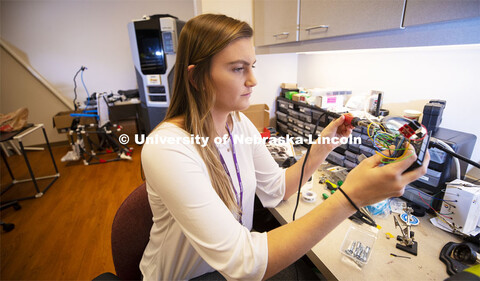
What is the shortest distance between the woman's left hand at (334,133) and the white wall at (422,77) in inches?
23.3

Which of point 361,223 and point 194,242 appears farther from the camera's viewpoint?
point 361,223

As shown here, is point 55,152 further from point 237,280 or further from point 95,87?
point 237,280

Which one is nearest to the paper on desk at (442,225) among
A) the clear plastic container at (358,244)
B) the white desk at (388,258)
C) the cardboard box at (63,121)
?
the white desk at (388,258)

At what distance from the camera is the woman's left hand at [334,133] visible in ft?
2.58

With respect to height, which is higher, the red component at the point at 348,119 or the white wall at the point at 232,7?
the white wall at the point at 232,7

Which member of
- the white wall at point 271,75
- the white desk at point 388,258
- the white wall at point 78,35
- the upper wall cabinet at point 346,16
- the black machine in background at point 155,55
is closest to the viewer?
the white desk at point 388,258

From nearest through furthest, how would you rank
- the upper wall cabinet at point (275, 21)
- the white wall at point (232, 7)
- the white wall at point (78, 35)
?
the upper wall cabinet at point (275, 21) < the white wall at point (232, 7) < the white wall at point (78, 35)

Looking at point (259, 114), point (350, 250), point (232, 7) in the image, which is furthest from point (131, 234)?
point (232, 7)

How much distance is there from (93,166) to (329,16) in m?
3.44

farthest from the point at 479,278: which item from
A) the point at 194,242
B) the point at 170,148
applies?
the point at 170,148

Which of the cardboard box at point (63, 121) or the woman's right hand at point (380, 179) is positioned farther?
the cardboard box at point (63, 121)

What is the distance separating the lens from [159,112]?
2840 millimetres

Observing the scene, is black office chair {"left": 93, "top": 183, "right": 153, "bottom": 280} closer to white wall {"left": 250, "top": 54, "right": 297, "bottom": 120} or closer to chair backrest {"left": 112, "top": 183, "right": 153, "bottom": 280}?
chair backrest {"left": 112, "top": 183, "right": 153, "bottom": 280}

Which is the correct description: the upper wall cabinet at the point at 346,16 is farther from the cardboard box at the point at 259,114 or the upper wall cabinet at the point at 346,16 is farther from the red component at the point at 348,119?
the cardboard box at the point at 259,114
